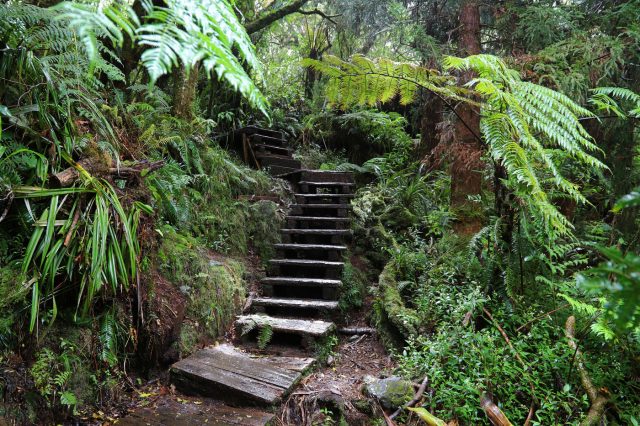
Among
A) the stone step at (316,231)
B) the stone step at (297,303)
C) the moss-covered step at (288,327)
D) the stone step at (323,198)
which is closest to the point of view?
the moss-covered step at (288,327)

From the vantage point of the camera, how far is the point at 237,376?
9.00ft

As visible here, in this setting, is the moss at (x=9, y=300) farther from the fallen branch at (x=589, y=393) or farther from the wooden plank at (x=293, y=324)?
the fallen branch at (x=589, y=393)

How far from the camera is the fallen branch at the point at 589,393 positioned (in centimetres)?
205

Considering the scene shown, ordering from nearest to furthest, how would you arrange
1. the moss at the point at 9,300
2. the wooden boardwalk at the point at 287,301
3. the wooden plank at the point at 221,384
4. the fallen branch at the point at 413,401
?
the moss at the point at 9,300, the fallen branch at the point at 413,401, the wooden plank at the point at 221,384, the wooden boardwalk at the point at 287,301

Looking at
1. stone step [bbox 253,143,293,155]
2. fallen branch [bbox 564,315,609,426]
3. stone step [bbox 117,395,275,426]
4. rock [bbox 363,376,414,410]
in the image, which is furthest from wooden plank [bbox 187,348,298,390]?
stone step [bbox 253,143,293,155]

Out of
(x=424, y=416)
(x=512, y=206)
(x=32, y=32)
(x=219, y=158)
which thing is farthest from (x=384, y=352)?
(x=32, y=32)

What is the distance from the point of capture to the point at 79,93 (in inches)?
102

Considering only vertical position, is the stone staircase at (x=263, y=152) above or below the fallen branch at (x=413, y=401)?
above

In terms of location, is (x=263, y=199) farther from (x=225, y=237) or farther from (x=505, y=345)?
(x=505, y=345)

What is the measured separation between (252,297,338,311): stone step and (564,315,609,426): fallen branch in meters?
2.01

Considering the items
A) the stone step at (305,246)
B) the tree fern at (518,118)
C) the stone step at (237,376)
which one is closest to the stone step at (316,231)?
the stone step at (305,246)

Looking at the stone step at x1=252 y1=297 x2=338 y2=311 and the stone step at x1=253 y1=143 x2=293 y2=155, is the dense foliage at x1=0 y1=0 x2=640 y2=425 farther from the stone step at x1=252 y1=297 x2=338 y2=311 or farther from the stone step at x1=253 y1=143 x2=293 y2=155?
the stone step at x1=253 y1=143 x2=293 y2=155

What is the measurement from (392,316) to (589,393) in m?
1.51

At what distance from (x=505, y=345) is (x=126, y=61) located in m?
4.28
